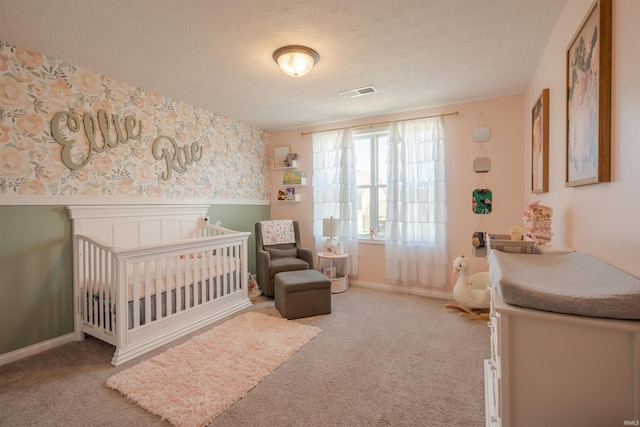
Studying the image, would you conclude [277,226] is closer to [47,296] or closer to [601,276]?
[47,296]

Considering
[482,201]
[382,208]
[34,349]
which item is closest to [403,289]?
[382,208]

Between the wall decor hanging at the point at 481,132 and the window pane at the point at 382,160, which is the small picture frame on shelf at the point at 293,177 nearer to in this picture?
the window pane at the point at 382,160

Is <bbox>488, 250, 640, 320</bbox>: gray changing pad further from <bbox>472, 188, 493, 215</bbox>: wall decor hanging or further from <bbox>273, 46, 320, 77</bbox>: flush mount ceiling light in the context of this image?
<bbox>472, 188, 493, 215</bbox>: wall decor hanging

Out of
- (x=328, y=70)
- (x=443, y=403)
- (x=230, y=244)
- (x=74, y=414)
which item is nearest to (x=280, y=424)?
(x=443, y=403)

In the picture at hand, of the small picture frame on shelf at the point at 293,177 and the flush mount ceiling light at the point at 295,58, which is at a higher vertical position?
the flush mount ceiling light at the point at 295,58

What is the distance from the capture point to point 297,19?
71.0 inches

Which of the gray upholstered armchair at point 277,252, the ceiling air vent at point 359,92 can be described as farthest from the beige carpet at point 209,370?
the ceiling air vent at point 359,92

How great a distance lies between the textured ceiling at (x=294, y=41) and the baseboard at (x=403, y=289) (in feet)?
7.60

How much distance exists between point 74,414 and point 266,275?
6.79 ft

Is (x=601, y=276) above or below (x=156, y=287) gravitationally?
above

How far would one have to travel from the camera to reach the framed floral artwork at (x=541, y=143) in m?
2.05

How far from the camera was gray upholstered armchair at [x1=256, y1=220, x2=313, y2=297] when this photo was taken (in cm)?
349

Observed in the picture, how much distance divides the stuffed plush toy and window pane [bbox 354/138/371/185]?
1.65 m

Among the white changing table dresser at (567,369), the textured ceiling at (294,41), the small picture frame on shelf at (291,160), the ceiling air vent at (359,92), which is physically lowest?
the white changing table dresser at (567,369)
